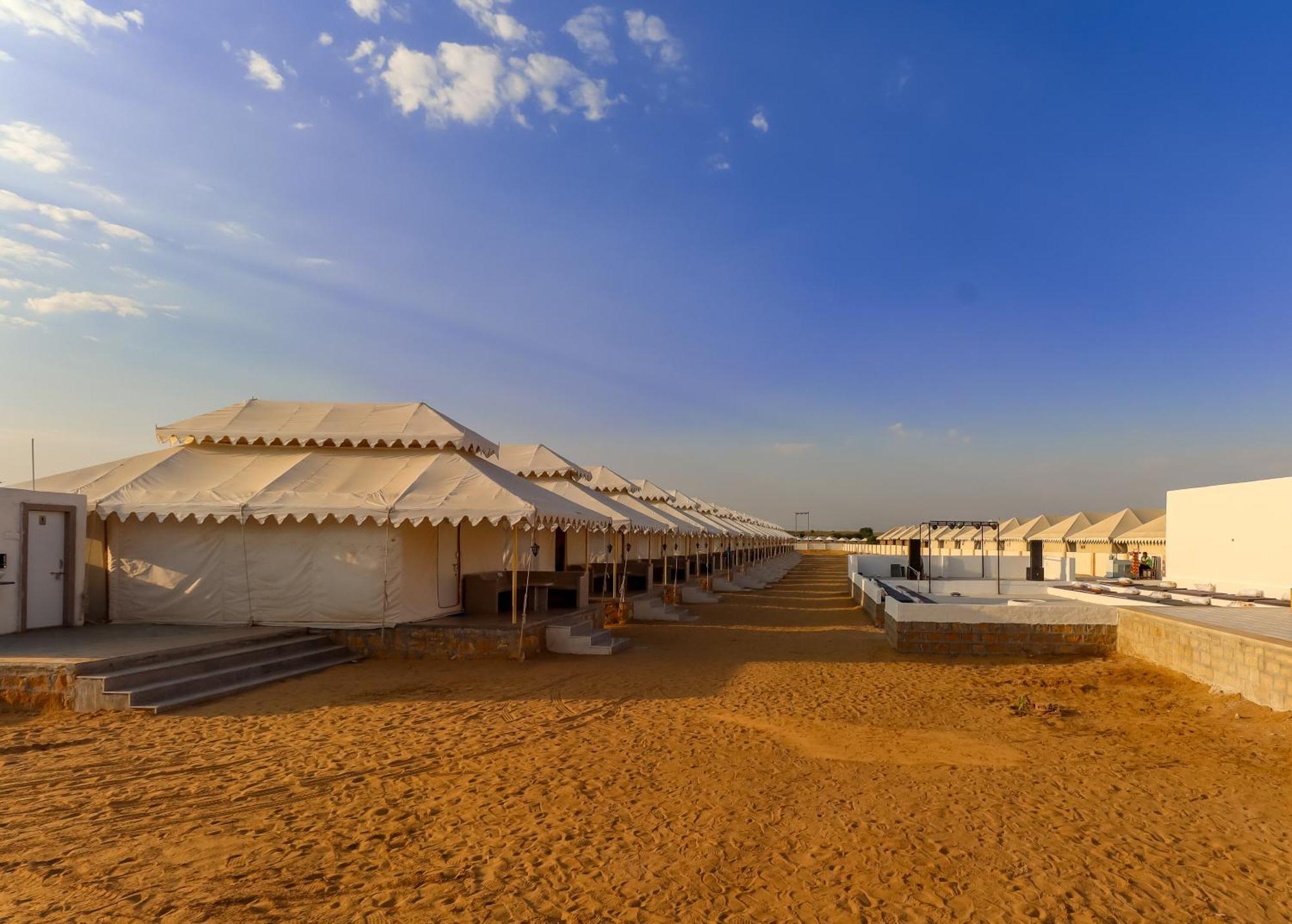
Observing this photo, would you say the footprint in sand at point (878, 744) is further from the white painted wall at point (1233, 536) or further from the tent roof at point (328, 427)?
the white painted wall at point (1233, 536)

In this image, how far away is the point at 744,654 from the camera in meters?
12.5

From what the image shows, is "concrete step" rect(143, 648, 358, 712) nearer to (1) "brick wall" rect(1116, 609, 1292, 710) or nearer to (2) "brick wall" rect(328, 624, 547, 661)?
(2) "brick wall" rect(328, 624, 547, 661)

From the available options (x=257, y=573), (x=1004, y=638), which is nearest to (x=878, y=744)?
(x=1004, y=638)

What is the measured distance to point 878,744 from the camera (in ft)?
24.0

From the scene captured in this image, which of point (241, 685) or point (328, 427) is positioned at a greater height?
point (328, 427)

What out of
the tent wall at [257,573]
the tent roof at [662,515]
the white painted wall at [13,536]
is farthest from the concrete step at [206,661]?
the tent roof at [662,515]

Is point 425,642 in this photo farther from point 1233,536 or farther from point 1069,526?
point 1069,526

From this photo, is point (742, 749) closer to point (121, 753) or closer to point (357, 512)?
point (121, 753)

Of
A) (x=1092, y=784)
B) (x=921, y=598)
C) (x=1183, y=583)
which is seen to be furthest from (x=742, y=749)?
(x=1183, y=583)

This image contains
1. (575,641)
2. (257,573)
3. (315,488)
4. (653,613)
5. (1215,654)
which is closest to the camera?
(1215,654)

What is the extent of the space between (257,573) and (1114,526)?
36.4 metres

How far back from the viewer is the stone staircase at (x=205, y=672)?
7680 mm

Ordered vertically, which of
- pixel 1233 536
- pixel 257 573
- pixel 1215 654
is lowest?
pixel 1215 654

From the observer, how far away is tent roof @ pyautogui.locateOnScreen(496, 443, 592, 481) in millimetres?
19609
